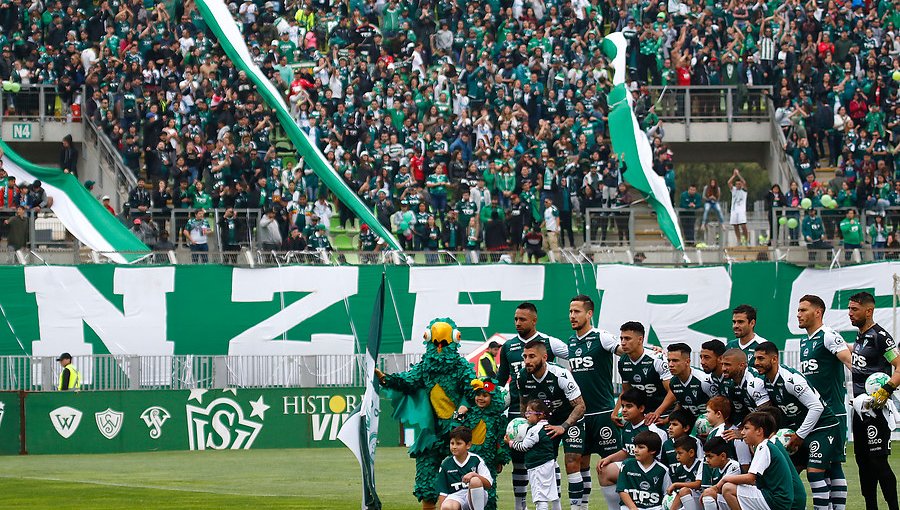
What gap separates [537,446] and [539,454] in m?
0.09

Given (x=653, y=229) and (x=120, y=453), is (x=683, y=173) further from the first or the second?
(x=120, y=453)

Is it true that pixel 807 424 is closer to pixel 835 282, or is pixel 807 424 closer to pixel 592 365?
pixel 592 365

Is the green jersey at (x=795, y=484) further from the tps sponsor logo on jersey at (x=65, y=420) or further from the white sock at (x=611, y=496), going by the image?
the tps sponsor logo on jersey at (x=65, y=420)

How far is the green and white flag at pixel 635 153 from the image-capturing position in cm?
3138

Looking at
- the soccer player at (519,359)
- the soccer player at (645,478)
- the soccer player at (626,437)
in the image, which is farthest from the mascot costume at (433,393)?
the soccer player at (645,478)

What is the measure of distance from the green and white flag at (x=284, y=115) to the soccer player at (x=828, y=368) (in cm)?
1631

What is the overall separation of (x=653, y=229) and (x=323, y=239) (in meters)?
6.71

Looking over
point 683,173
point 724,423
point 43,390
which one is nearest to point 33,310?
point 43,390

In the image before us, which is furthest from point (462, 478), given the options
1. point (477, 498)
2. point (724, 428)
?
point (724, 428)

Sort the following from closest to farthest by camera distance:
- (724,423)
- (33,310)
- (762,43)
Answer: (724,423) < (33,310) < (762,43)

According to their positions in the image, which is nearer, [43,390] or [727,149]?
[43,390]

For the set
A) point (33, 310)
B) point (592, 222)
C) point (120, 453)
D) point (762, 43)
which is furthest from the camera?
point (762, 43)

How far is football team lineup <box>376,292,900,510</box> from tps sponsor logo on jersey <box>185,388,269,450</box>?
12.1m

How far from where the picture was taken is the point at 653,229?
31.7 m
